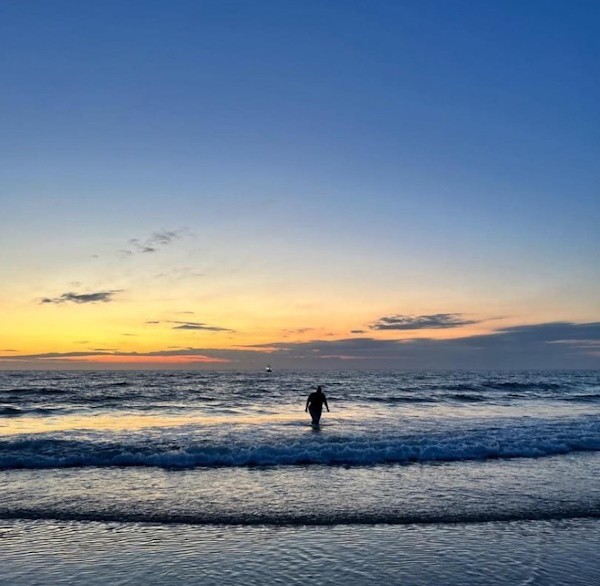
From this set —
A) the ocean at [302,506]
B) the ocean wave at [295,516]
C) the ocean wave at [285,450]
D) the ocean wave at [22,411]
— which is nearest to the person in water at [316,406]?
the ocean at [302,506]

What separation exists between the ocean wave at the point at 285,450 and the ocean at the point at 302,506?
0.07 m

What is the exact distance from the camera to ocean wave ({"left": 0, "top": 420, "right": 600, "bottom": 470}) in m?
15.1

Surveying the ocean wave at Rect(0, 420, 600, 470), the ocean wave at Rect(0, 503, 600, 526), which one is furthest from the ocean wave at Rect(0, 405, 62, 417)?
the ocean wave at Rect(0, 503, 600, 526)

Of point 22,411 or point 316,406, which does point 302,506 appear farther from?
point 22,411

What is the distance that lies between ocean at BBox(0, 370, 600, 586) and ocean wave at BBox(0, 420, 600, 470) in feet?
0.23

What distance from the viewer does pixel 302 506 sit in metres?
10.4

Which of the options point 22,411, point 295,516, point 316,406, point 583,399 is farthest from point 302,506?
point 583,399

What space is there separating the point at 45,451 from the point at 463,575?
13280mm

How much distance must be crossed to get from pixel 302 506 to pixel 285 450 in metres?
6.00

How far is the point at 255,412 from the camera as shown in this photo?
32.0m

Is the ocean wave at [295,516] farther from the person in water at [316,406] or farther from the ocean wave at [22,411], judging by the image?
the ocean wave at [22,411]

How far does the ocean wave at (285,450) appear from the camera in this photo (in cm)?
1506

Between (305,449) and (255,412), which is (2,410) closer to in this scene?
(255,412)

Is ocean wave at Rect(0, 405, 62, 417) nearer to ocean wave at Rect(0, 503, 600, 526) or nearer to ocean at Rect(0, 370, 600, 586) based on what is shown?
ocean at Rect(0, 370, 600, 586)
